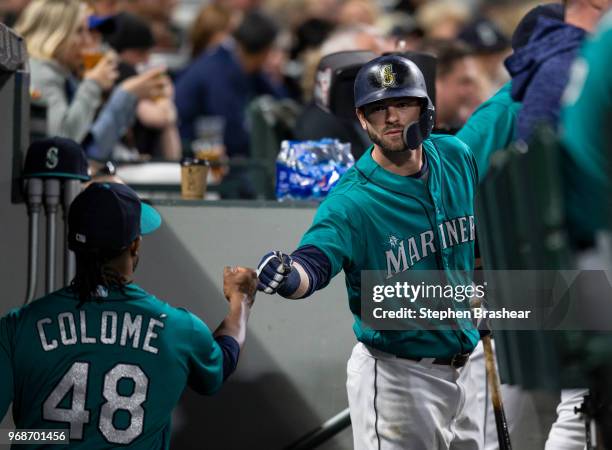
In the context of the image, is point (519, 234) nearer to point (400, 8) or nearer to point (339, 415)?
point (339, 415)

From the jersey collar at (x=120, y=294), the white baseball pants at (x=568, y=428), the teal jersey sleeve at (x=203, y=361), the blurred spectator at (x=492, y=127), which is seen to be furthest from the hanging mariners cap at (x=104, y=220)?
the white baseball pants at (x=568, y=428)

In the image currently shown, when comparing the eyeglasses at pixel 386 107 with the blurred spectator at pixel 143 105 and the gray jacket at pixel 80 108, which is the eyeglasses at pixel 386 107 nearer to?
the gray jacket at pixel 80 108

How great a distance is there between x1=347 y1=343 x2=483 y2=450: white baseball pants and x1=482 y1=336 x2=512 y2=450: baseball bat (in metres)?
0.45

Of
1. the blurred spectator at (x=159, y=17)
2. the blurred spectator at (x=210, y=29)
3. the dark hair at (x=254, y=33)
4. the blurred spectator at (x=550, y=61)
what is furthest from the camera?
the blurred spectator at (x=159, y=17)

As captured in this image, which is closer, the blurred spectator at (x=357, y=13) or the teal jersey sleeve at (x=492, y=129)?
the teal jersey sleeve at (x=492, y=129)

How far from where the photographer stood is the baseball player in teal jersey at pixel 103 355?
4156mm

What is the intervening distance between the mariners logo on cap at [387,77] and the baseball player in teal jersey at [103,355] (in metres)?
1.04

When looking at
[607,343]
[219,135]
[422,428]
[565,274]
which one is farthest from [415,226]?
[219,135]

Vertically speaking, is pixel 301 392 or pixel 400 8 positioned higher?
pixel 400 8

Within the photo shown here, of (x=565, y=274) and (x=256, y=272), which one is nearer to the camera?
(x=565, y=274)

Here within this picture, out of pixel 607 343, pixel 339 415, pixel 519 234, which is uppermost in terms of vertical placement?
pixel 519 234

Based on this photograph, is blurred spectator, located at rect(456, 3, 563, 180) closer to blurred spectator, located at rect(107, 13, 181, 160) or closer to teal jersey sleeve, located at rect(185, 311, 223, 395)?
teal jersey sleeve, located at rect(185, 311, 223, 395)

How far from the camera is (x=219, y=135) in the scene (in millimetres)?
10266

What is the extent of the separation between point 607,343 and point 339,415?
2.40 metres
